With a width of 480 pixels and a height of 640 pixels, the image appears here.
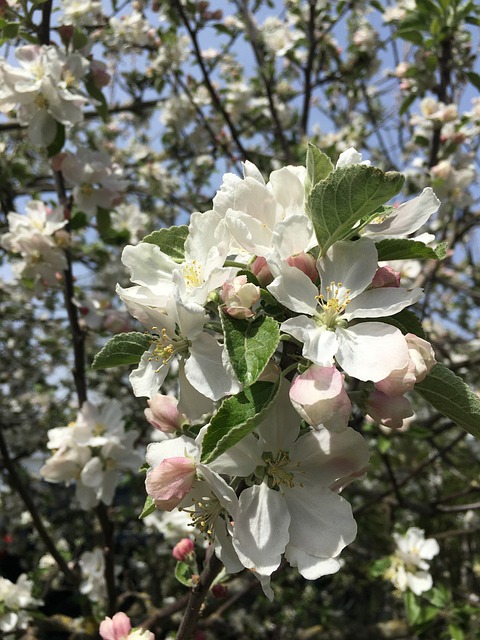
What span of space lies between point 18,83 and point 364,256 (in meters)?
1.74

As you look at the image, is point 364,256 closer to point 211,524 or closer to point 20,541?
point 211,524

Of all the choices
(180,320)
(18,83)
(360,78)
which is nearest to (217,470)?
(180,320)

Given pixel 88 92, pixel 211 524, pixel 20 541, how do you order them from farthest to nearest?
pixel 20 541 < pixel 88 92 < pixel 211 524

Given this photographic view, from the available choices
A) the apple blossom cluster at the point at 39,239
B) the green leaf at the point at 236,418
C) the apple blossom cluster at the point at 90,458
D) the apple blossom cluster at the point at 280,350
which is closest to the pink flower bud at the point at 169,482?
the apple blossom cluster at the point at 280,350

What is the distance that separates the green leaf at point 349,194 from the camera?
79cm

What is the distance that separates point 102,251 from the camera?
2.78m

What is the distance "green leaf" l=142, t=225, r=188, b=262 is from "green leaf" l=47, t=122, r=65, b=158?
1.42 m

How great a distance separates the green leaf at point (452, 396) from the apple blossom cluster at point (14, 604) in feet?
6.77

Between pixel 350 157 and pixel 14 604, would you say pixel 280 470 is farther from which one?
pixel 14 604

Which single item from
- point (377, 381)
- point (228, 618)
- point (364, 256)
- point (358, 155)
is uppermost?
point (358, 155)

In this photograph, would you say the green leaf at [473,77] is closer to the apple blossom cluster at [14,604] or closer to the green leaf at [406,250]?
the green leaf at [406,250]

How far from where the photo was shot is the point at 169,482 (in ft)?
2.87

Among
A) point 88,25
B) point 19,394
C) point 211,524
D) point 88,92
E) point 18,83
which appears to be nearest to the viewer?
point 211,524

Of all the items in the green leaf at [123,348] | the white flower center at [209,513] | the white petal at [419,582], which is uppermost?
the green leaf at [123,348]
